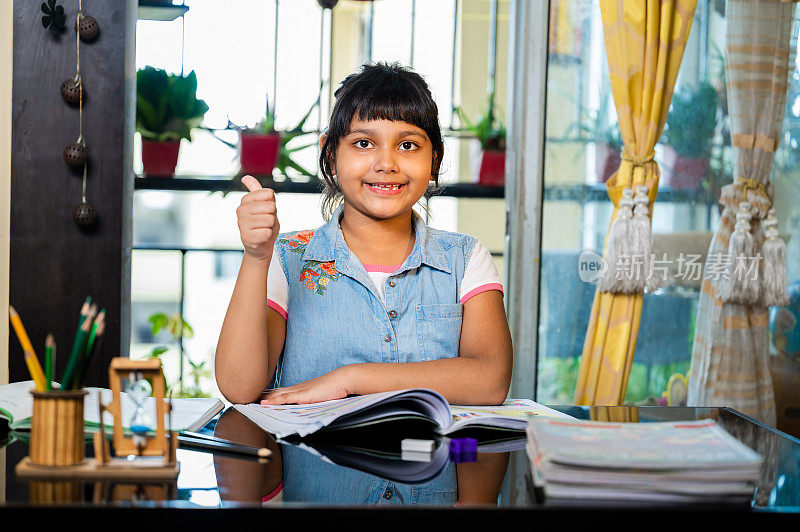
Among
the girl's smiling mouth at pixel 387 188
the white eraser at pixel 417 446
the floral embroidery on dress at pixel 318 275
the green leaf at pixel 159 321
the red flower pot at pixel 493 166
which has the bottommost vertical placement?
the green leaf at pixel 159 321

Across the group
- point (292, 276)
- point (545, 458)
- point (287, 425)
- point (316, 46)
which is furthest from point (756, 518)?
point (316, 46)

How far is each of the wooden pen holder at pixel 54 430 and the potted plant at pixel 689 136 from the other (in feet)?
6.16

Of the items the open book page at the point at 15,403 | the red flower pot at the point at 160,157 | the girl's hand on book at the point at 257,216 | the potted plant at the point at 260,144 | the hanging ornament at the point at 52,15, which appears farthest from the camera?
the potted plant at the point at 260,144

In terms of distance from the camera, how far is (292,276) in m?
1.36

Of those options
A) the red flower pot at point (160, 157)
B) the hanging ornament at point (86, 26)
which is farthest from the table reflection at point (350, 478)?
the red flower pot at point (160, 157)

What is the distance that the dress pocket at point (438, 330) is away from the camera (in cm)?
131

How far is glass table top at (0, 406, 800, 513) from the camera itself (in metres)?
0.63

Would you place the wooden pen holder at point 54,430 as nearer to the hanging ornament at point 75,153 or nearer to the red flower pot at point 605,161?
the hanging ornament at point 75,153

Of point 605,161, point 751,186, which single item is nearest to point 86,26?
point 605,161

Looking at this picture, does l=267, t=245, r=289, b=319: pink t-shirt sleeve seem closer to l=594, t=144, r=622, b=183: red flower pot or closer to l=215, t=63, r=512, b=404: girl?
l=215, t=63, r=512, b=404: girl

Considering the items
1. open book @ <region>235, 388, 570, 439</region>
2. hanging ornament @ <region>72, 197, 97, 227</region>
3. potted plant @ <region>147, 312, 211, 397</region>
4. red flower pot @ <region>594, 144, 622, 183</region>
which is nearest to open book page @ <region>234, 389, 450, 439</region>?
open book @ <region>235, 388, 570, 439</region>

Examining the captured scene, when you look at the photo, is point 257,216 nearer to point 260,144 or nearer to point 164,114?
point 164,114

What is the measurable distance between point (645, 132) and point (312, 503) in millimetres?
1781

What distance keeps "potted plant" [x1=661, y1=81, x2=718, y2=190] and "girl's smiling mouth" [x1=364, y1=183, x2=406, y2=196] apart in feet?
3.91
